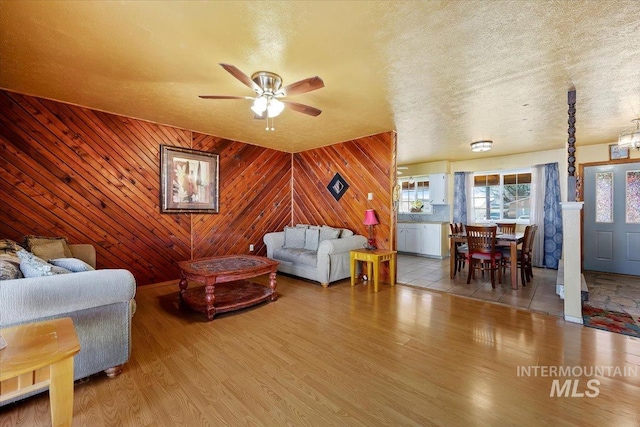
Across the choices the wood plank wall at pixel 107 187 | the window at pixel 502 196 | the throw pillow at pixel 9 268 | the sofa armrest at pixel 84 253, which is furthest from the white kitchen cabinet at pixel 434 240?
the throw pillow at pixel 9 268

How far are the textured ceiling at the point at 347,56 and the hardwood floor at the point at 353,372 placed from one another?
2500mm

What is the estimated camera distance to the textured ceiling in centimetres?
180

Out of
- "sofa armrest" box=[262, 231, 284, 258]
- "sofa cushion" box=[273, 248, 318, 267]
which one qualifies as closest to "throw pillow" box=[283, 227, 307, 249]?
"sofa armrest" box=[262, 231, 284, 258]

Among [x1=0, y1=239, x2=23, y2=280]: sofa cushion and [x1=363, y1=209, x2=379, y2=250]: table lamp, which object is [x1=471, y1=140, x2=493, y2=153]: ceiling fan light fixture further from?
[x1=0, y1=239, x2=23, y2=280]: sofa cushion

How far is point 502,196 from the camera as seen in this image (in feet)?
20.9

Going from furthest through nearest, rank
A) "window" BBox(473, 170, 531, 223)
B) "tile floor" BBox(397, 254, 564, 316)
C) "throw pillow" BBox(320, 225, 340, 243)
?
"window" BBox(473, 170, 531, 223), "throw pillow" BBox(320, 225, 340, 243), "tile floor" BBox(397, 254, 564, 316)

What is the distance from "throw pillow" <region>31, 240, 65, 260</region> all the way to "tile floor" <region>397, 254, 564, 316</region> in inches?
177

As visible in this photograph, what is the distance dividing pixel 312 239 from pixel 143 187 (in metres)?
2.82

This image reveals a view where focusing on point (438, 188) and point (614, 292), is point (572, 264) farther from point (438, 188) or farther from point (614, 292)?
point (438, 188)

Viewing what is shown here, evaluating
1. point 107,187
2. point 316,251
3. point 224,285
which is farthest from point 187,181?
point 316,251

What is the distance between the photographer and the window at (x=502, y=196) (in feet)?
20.0

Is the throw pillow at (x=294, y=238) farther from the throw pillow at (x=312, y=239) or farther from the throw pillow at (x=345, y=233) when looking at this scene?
the throw pillow at (x=345, y=233)

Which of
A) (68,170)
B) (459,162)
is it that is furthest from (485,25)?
(459,162)

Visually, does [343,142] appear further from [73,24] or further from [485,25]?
[73,24]
